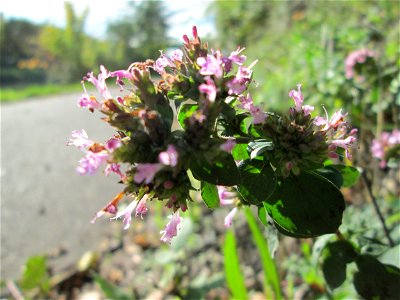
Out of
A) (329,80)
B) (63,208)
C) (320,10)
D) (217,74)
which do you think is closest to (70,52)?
(320,10)

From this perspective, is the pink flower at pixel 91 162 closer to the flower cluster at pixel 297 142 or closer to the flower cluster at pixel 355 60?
the flower cluster at pixel 297 142

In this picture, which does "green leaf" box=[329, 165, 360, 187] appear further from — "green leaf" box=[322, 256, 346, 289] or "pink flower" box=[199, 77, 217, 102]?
"pink flower" box=[199, 77, 217, 102]

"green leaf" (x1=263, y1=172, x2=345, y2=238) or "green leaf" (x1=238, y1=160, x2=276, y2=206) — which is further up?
"green leaf" (x1=238, y1=160, x2=276, y2=206)

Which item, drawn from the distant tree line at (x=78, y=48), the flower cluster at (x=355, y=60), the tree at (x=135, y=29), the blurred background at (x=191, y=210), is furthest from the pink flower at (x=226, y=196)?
the distant tree line at (x=78, y=48)

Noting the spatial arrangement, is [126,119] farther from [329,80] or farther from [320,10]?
[320,10]

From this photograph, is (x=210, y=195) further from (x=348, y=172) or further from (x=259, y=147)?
(x=348, y=172)

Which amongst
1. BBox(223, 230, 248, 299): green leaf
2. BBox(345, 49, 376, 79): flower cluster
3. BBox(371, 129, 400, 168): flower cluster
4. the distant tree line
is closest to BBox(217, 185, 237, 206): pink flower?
BBox(223, 230, 248, 299): green leaf
